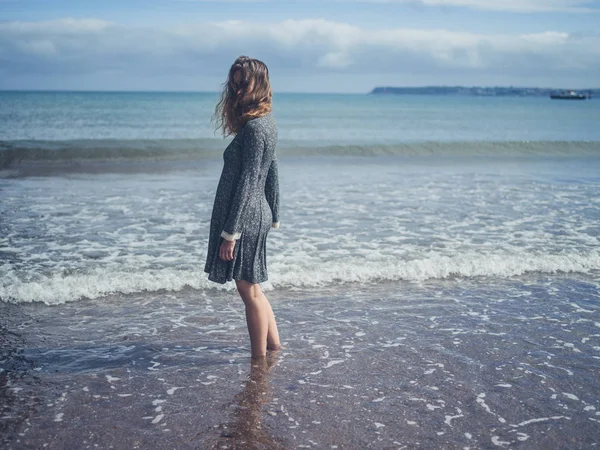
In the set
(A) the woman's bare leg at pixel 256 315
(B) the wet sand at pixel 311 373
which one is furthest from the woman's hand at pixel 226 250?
(B) the wet sand at pixel 311 373

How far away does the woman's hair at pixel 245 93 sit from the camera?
4121mm

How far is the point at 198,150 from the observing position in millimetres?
22031

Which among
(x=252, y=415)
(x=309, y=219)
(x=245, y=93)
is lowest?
(x=252, y=415)

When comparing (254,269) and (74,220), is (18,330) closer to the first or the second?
(254,269)

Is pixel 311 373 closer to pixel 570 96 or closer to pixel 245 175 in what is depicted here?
pixel 245 175

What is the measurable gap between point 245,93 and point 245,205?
75 cm

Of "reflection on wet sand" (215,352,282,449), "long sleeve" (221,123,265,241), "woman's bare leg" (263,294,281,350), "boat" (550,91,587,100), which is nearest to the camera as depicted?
"reflection on wet sand" (215,352,282,449)

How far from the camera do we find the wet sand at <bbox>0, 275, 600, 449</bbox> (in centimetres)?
367

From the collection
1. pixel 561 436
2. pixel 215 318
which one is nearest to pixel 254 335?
pixel 215 318

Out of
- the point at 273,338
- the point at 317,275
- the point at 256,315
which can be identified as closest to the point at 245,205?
the point at 256,315

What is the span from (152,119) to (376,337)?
39255mm

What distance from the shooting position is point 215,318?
19.0 feet

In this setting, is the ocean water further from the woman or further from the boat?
the boat

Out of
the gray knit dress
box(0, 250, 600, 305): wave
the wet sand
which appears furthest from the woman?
box(0, 250, 600, 305): wave
